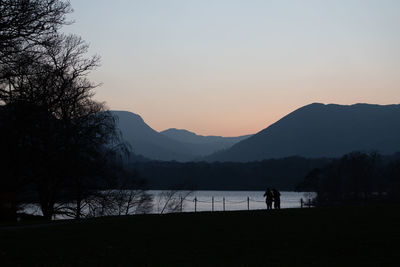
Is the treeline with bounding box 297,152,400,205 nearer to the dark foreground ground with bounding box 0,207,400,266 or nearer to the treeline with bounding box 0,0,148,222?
the treeline with bounding box 0,0,148,222

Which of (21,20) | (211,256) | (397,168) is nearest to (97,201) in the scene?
(21,20)

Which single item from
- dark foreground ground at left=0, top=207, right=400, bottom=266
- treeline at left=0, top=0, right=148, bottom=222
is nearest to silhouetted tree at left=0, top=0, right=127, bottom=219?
treeline at left=0, top=0, right=148, bottom=222

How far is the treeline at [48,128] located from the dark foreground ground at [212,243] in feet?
27.3

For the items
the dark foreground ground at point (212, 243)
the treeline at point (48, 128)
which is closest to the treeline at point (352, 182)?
the treeline at point (48, 128)

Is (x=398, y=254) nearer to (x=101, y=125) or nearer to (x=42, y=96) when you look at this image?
(x=42, y=96)

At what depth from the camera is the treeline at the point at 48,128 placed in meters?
24.4

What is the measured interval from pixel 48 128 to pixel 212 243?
19.3 metres

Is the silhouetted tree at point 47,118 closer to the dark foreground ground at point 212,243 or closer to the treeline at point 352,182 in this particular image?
the dark foreground ground at point 212,243

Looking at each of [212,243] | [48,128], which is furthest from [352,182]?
[212,243]

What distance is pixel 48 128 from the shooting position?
3469cm

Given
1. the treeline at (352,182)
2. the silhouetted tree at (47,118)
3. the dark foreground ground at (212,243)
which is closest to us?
the dark foreground ground at (212,243)

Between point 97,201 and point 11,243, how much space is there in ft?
76.4

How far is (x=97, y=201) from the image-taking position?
42.3 m

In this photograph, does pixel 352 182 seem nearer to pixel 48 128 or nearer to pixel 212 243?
pixel 48 128
